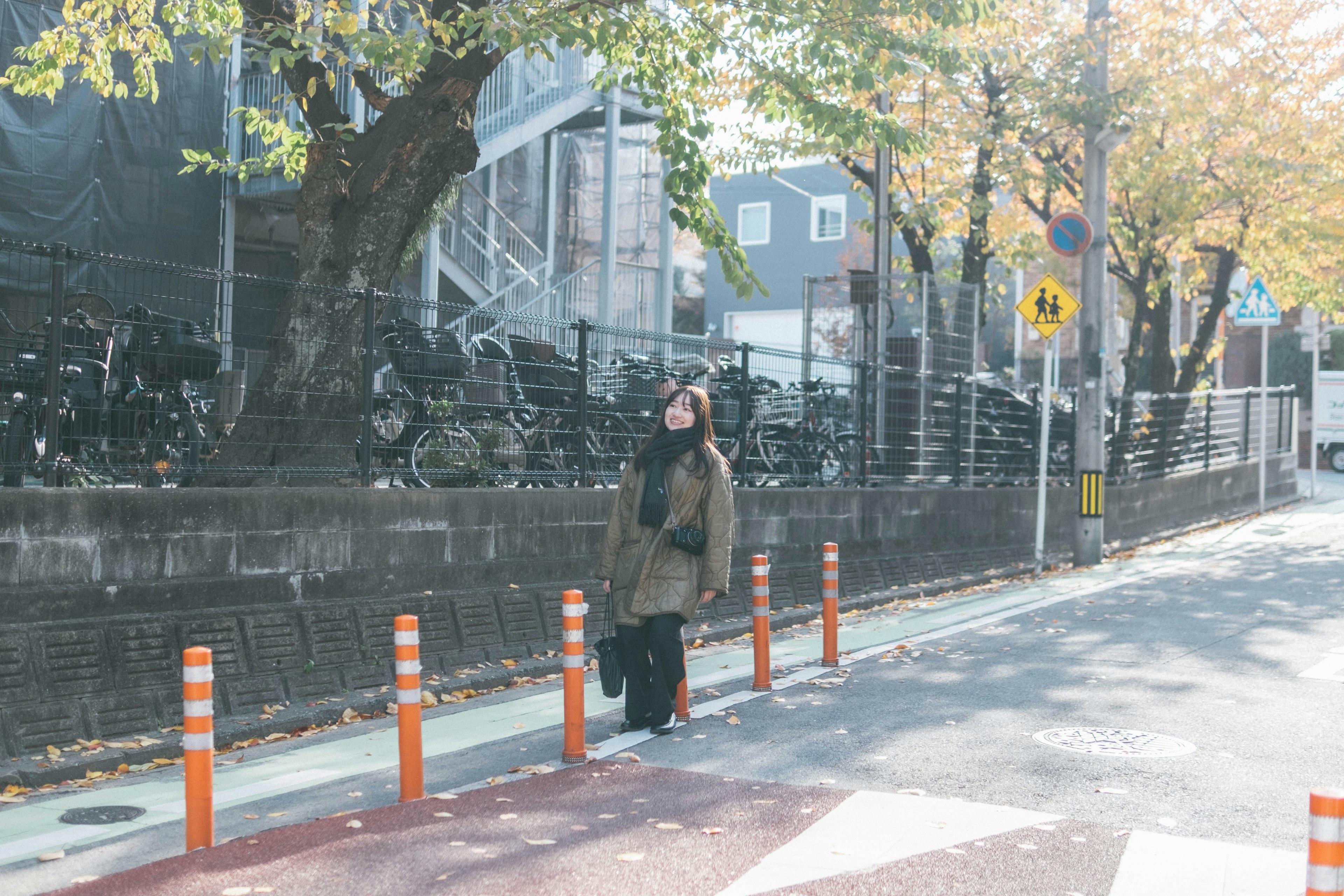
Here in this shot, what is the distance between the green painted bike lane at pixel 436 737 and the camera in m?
5.48

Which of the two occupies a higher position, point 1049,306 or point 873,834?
point 1049,306

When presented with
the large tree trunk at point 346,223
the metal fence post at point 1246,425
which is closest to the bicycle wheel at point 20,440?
the large tree trunk at point 346,223

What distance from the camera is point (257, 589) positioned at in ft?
24.9

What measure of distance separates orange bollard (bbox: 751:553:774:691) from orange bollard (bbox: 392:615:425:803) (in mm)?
2857

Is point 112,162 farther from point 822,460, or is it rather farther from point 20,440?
point 20,440

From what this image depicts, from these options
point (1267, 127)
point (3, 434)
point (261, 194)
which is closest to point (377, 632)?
point (3, 434)

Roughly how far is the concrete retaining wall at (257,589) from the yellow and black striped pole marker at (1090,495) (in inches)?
246

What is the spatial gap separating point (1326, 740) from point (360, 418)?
20.0ft

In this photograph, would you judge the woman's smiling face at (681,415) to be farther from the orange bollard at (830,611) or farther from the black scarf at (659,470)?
the orange bollard at (830,611)

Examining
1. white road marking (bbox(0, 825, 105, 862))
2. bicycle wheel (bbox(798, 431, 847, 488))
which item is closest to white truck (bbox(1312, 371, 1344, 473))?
bicycle wheel (bbox(798, 431, 847, 488))

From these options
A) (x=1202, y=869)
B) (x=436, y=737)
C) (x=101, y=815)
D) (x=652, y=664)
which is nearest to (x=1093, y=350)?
(x=652, y=664)

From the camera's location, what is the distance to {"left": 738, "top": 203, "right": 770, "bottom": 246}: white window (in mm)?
47688

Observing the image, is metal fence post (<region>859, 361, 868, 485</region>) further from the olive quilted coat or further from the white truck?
the white truck

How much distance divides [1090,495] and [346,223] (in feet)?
33.2
